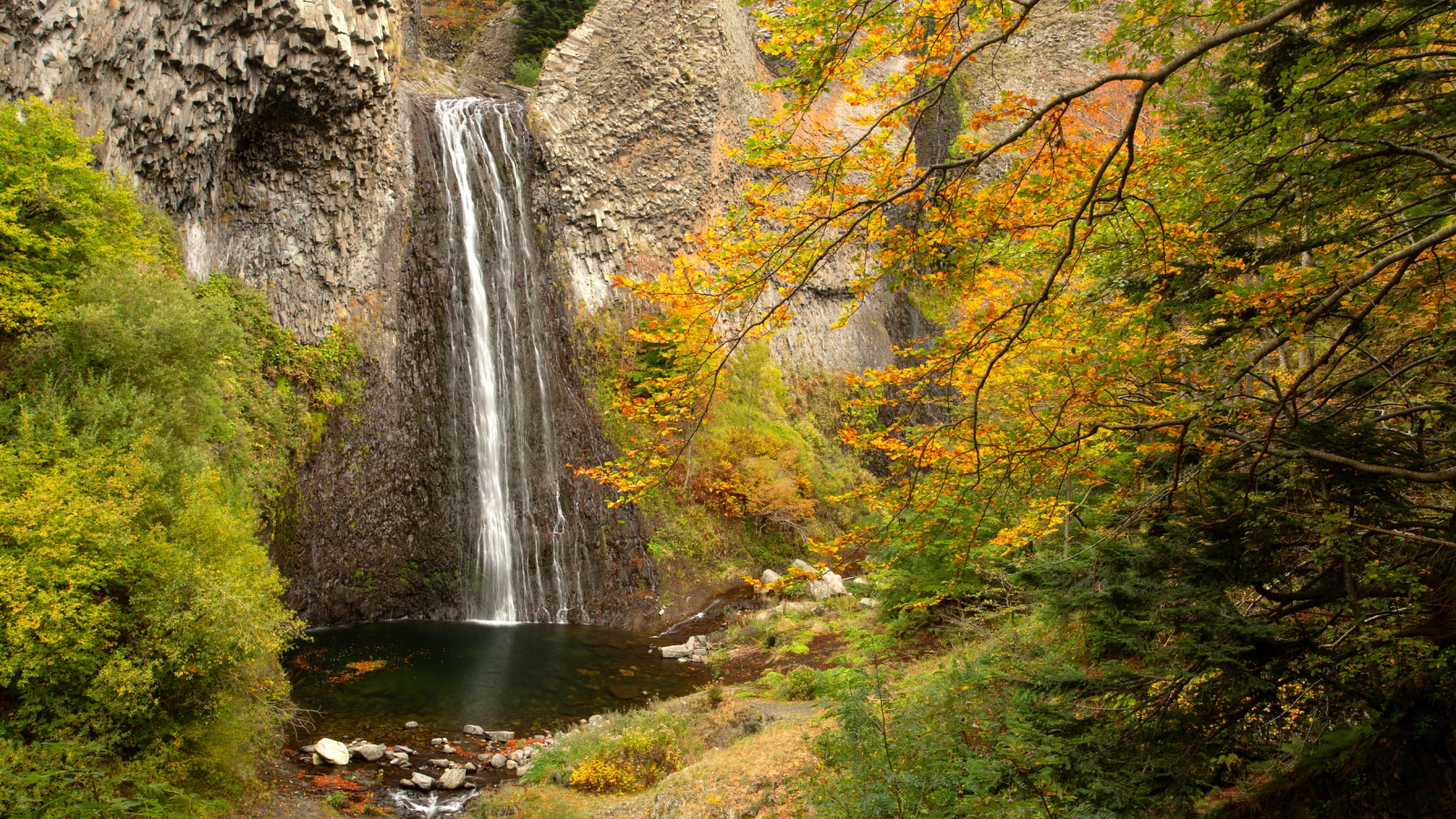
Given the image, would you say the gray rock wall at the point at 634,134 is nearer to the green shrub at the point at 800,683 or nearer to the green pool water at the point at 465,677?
the green pool water at the point at 465,677

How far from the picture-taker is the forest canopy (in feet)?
11.7

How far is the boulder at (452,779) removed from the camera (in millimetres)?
8047

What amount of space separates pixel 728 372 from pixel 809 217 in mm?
16411

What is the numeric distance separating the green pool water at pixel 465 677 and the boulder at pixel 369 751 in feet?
1.36

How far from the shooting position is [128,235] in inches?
378

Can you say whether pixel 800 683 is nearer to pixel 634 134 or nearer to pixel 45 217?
pixel 45 217

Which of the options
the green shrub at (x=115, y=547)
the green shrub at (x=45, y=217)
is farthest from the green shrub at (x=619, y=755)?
the green shrub at (x=45, y=217)

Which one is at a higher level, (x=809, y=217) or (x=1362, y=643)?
(x=809, y=217)

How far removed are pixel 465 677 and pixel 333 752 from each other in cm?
313

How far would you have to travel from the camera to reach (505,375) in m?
17.6

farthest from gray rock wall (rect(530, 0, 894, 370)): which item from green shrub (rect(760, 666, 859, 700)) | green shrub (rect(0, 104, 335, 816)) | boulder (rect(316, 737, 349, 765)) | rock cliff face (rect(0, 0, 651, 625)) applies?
boulder (rect(316, 737, 349, 765))

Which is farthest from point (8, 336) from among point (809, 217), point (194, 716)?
point (809, 217)

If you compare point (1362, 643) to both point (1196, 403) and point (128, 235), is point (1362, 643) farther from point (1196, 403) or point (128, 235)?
point (128, 235)

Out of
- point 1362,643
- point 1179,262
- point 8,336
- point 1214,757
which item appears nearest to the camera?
point 1362,643
